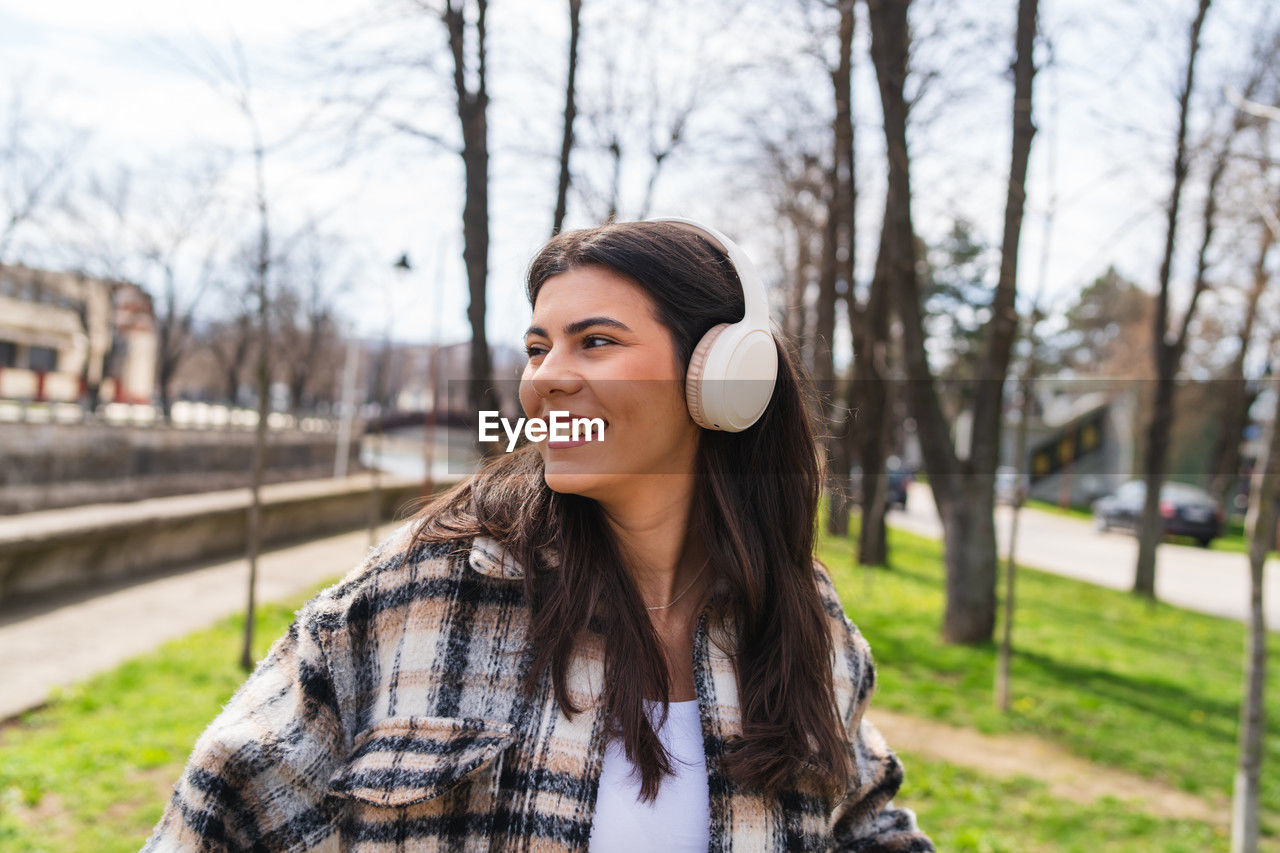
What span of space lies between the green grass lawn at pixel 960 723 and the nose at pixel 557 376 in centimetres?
189

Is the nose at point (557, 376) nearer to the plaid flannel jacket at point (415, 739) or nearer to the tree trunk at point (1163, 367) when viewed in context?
the plaid flannel jacket at point (415, 739)

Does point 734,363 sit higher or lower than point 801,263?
lower

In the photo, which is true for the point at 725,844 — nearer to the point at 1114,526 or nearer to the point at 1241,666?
the point at 1241,666

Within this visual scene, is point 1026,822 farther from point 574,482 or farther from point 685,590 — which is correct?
point 574,482

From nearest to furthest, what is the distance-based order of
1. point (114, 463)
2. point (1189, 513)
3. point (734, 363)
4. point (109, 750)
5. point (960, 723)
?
point (734, 363), point (109, 750), point (960, 723), point (114, 463), point (1189, 513)

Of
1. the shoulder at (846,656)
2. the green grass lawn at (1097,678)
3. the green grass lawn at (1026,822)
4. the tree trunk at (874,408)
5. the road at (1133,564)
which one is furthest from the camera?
the road at (1133,564)

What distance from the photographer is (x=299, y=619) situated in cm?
147

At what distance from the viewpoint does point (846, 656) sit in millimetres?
1890

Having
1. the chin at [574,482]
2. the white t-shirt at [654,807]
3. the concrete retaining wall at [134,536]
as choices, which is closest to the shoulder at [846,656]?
the white t-shirt at [654,807]

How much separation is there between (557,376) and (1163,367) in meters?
12.8

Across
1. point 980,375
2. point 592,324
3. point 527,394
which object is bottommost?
point 527,394

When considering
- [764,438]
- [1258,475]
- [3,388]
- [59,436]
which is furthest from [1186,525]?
[3,388]

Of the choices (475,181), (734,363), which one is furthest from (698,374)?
(475,181)

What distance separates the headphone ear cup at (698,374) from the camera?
1.63 meters
